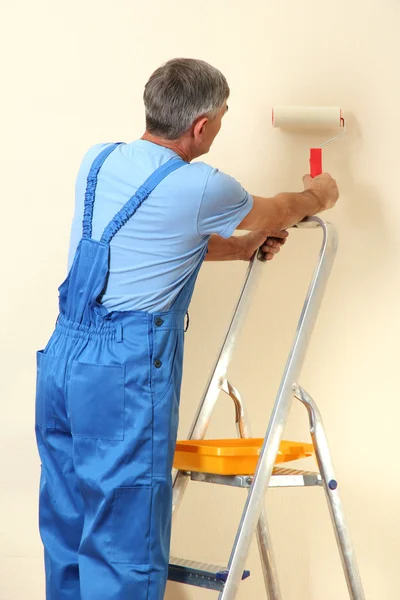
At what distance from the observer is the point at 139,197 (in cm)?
167

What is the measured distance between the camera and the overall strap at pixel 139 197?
1666 mm

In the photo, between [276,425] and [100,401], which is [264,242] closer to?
[276,425]

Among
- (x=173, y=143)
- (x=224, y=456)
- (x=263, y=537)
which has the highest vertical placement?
(x=173, y=143)

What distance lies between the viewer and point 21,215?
2.38 m

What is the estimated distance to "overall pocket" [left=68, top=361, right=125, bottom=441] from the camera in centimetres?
164

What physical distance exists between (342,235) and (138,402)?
0.95 meters

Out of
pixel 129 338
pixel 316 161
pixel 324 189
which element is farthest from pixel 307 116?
pixel 129 338

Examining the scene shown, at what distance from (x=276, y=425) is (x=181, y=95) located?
0.71m

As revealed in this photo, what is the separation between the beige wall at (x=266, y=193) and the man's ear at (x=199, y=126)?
0.57 metres

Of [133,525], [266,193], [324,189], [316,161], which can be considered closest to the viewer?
[133,525]

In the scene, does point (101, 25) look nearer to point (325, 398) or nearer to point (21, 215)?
point (21, 215)

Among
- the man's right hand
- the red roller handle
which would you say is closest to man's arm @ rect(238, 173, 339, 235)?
the man's right hand

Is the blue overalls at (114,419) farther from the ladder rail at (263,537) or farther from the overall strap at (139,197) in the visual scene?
the ladder rail at (263,537)

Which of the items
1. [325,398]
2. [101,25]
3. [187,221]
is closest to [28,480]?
[325,398]
